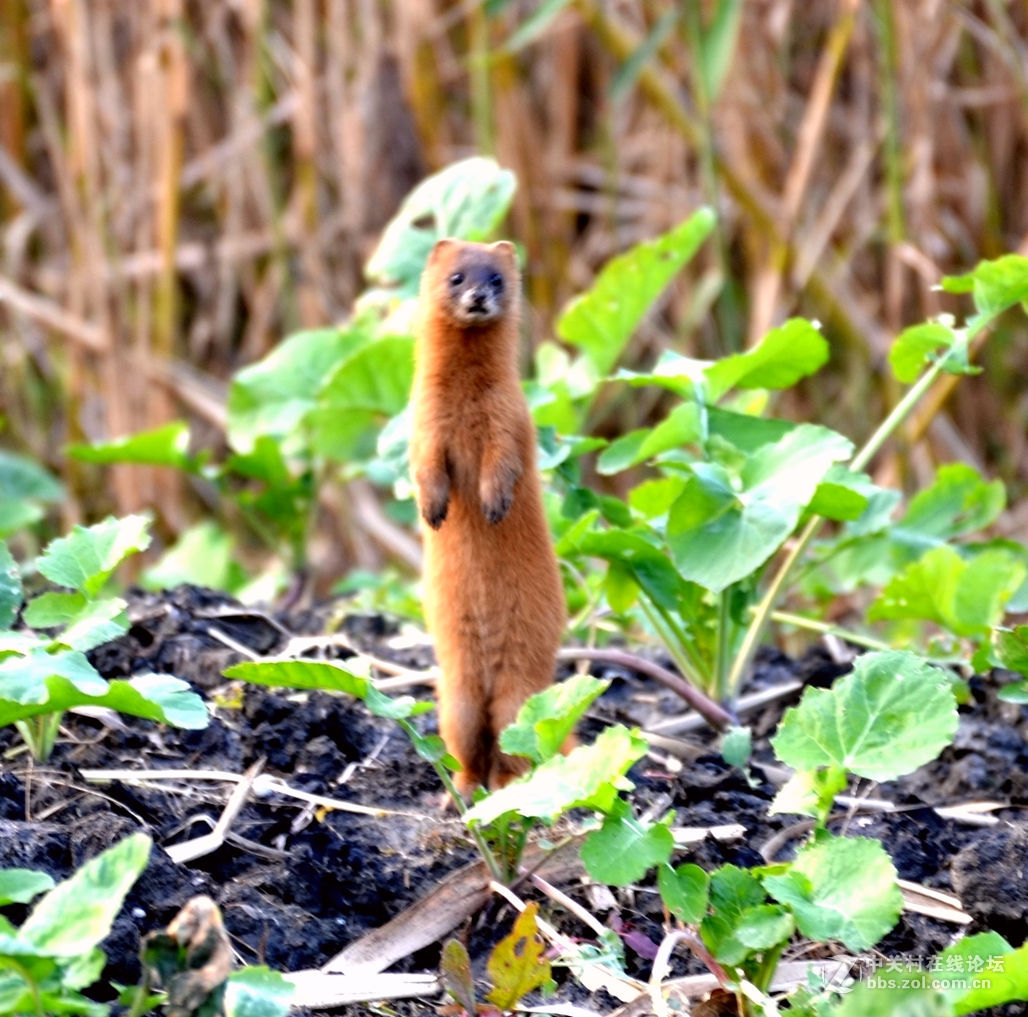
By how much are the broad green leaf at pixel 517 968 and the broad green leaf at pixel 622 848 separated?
12 cm

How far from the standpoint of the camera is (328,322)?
7.17m

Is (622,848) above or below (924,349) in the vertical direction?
below

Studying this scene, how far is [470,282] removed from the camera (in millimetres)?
3146

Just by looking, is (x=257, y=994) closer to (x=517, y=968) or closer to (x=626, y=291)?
(x=517, y=968)

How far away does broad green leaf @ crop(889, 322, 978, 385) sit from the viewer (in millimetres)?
3387

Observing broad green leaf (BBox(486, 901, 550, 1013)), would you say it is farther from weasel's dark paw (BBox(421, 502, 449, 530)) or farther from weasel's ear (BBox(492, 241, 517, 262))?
weasel's ear (BBox(492, 241, 517, 262))

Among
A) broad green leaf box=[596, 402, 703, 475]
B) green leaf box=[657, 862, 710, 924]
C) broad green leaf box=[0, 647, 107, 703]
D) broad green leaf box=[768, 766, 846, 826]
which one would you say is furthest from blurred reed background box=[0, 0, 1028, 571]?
broad green leaf box=[0, 647, 107, 703]

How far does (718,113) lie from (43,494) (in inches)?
143

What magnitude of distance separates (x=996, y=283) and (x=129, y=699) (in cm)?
207

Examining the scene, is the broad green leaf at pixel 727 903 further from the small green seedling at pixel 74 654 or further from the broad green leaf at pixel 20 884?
the broad green leaf at pixel 20 884

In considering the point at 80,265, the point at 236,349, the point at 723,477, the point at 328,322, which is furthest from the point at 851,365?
the point at 723,477

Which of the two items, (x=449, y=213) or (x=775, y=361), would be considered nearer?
(x=775, y=361)

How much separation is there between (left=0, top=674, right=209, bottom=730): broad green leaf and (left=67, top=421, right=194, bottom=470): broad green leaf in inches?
71.7

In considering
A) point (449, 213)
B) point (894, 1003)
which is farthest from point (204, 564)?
point (894, 1003)
